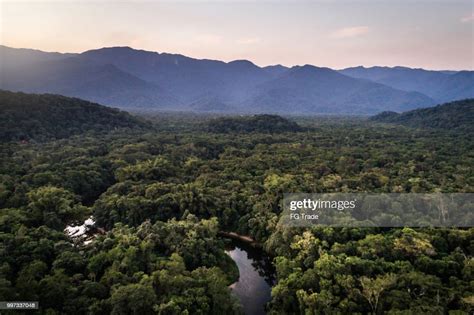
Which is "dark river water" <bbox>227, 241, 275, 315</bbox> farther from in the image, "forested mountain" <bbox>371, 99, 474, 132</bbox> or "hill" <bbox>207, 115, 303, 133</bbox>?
"forested mountain" <bbox>371, 99, 474, 132</bbox>

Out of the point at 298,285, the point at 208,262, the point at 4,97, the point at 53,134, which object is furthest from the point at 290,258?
the point at 4,97

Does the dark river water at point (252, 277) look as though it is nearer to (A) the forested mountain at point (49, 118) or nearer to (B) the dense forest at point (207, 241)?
(B) the dense forest at point (207, 241)

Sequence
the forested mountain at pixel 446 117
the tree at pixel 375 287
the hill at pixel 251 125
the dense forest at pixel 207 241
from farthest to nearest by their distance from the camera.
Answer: the forested mountain at pixel 446 117 < the hill at pixel 251 125 < the dense forest at pixel 207 241 < the tree at pixel 375 287

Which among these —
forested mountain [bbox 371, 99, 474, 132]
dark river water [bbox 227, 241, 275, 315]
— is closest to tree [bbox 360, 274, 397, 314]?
dark river water [bbox 227, 241, 275, 315]

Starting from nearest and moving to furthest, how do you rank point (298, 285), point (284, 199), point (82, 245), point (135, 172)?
point (298, 285) < point (82, 245) < point (284, 199) < point (135, 172)

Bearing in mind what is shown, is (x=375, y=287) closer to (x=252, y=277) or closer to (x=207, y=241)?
(x=252, y=277)

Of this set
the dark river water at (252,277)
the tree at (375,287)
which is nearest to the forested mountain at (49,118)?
the dark river water at (252,277)

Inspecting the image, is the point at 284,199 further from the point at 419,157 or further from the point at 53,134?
the point at 53,134
